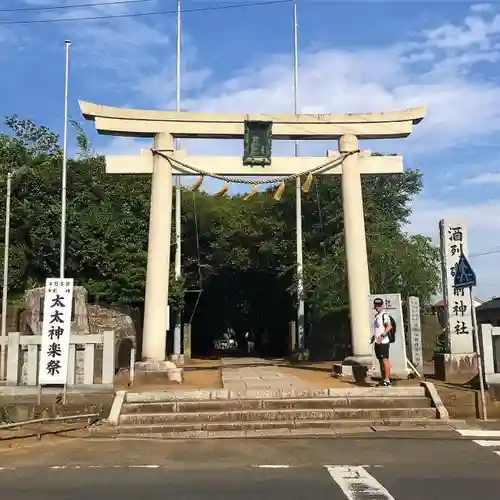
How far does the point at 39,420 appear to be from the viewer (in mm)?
10766

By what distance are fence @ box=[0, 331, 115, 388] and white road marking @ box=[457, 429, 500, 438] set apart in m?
6.46

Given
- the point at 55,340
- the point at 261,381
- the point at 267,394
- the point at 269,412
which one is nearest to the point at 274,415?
the point at 269,412

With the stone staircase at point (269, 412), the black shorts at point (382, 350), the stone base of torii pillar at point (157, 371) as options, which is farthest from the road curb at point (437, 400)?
the stone base of torii pillar at point (157, 371)

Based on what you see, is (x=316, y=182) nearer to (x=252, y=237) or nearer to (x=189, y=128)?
(x=252, y=237)

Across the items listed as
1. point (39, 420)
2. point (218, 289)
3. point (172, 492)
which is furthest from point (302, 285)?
point (172, 492)

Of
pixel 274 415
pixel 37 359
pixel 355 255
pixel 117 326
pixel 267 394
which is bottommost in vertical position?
pixel 274 415

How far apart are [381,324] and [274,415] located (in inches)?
125

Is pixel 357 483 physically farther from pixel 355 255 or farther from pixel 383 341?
pixel 355 255

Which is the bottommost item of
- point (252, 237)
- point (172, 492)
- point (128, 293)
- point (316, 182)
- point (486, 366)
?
point (172, 492)

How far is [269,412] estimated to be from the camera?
→ 11.4 m

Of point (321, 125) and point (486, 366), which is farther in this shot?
point (321, 125)

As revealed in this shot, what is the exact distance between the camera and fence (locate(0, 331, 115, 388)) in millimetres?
12227

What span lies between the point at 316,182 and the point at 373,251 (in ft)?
19.8

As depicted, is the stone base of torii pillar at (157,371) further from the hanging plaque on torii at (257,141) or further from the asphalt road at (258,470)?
the hanging plaque on torii at (257,141)
